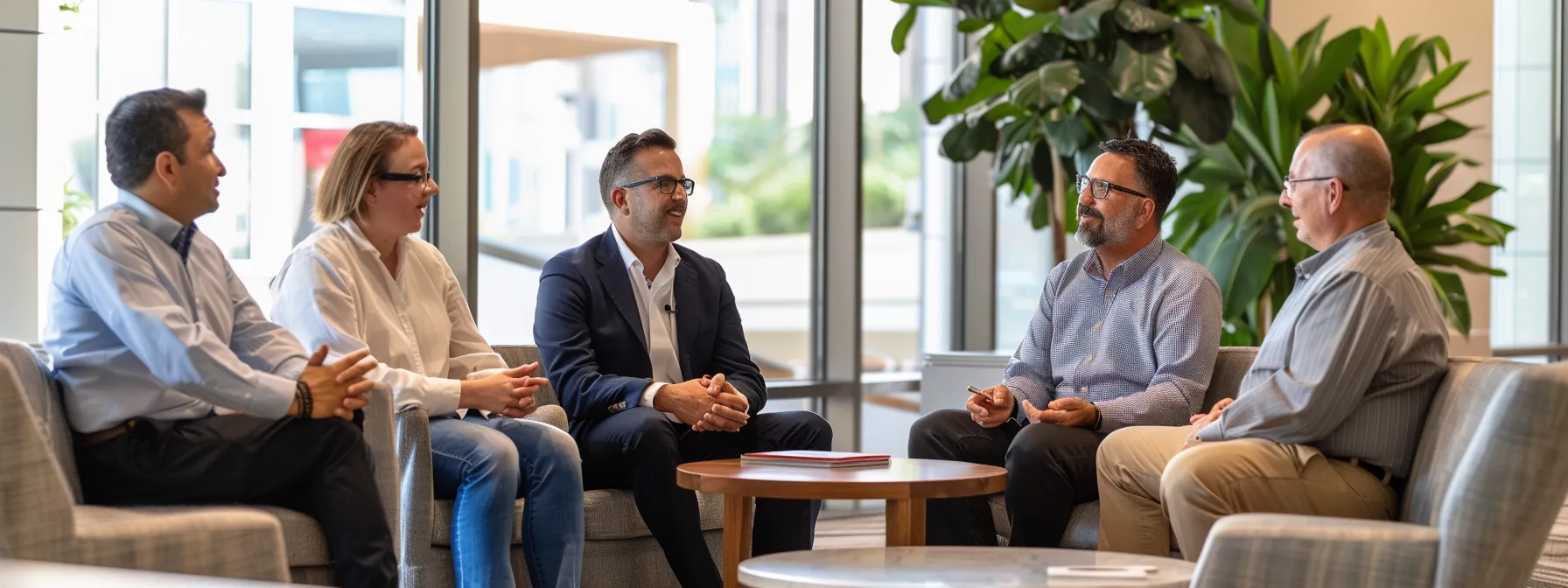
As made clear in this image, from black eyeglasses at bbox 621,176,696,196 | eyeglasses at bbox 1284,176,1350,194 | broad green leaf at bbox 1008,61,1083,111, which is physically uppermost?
broad green leaf at bbox 1008,61,1083,111

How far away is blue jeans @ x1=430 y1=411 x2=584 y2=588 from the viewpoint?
9.93 ft

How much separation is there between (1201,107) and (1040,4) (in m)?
0.61

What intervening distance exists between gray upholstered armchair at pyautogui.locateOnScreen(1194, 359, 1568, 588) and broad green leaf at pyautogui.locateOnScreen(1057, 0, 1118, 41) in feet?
8.11

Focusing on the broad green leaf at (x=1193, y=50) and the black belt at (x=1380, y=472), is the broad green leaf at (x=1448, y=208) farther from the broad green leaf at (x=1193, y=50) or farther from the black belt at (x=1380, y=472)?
the black belt at (x=1380, y=472)

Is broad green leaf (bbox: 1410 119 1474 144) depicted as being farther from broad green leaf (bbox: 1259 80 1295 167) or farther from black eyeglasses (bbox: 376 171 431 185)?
black eyeglasses (bbox: 376 171 431 185)

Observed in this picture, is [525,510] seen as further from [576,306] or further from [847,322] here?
[847,322]

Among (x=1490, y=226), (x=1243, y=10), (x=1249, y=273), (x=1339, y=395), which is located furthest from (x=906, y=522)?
(x=1490, y=226)

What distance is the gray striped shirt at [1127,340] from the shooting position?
3350mm

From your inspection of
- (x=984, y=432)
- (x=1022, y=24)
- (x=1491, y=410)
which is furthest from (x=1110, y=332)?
(x=1022, y=24)

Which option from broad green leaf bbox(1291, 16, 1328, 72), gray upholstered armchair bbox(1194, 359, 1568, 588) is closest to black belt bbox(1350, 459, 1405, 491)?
gray upholstered armchair bbox(1194, 359, 1568, 588)

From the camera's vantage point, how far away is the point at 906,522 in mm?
2797

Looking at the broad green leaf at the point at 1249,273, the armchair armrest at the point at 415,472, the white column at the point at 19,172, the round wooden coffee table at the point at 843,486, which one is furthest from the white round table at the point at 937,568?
the broad green leaf at the point at 1249,273

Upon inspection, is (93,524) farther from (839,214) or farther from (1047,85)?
(839,214)

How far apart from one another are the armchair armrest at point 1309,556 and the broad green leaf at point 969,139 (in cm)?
304
